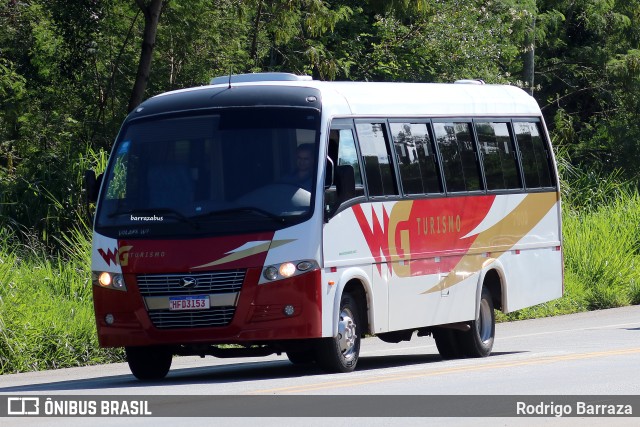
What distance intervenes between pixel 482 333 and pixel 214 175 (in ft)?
14.9

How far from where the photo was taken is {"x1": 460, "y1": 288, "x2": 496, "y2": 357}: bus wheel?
634 inches

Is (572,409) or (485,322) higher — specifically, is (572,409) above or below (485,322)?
below

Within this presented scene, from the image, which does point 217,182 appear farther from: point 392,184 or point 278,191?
point 392,184

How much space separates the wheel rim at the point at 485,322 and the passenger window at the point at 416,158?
66.1 inches

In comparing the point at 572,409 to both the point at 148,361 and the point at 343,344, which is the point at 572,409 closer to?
the point at 343,344

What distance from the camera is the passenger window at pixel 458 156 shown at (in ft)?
52.4

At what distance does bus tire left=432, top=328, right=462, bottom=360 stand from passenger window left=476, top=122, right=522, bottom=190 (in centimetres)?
175

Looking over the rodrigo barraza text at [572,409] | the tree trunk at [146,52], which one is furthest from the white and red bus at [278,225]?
the tree trunk at [146,52]

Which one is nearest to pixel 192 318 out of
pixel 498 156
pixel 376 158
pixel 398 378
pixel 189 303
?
pixel 189 303

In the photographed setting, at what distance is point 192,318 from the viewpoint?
514 inches

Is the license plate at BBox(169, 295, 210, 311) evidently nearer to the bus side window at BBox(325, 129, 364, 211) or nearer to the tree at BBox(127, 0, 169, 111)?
the bus side window at BBox(325, 129, 364, 211)

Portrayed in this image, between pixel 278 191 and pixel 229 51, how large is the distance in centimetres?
1563

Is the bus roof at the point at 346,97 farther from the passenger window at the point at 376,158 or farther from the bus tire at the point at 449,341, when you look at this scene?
the bus tire at the point at 449,341

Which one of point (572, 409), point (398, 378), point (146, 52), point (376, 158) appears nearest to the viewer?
point (572, 409)
